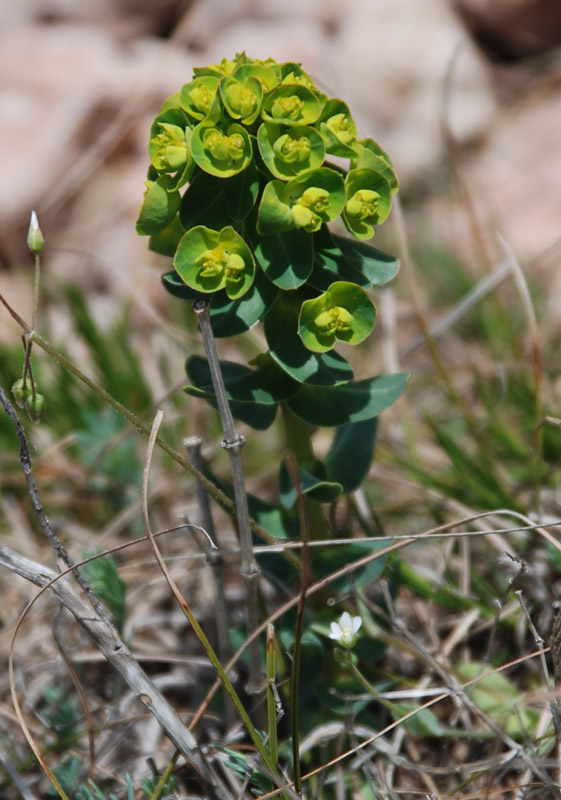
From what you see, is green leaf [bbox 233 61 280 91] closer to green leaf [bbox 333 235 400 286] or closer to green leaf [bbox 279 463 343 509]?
green leaf [bbox 333 235 400 286]

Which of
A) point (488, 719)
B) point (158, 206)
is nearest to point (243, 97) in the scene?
point (158, 206)

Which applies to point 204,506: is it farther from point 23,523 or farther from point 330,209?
point 23,523

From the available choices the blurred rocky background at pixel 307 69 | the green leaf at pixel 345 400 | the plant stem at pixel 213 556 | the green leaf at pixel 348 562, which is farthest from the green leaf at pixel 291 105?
the blurred rocky background at pixel 307 69

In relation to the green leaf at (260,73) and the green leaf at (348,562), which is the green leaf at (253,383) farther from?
the green leaf at (260,73)

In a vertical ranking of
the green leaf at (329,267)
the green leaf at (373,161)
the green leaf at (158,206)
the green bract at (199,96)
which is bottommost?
the green leaf at (329,267)

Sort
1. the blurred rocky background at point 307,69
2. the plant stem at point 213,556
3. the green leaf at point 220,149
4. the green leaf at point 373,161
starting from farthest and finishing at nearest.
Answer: the blurred rocky background at point 307,69, the plant stem at point 213,556, the green leaf at point 373,161, the green leaf at point 220,149

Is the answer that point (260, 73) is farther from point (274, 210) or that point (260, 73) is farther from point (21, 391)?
point (21, 391)
